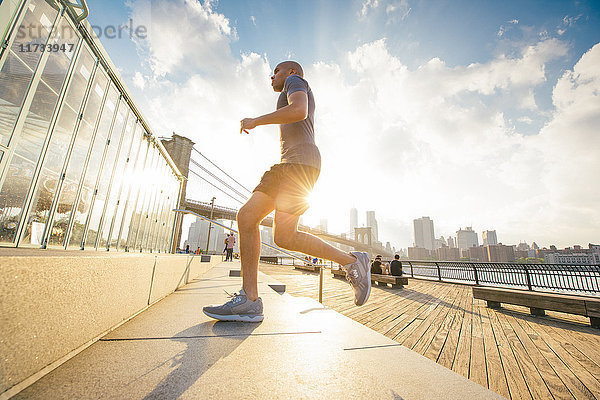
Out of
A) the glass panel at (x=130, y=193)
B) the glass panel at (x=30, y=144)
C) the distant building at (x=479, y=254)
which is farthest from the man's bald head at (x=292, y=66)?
the distant building at (x=479, y=254)

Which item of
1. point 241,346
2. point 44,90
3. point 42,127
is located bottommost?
point 241,346

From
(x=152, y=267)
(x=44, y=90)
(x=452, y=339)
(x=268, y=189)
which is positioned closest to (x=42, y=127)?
(x=44, y=90)

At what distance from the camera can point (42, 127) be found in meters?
2.72

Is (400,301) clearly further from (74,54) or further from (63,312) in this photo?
(74,54)

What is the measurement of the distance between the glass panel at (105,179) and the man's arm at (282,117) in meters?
4.12

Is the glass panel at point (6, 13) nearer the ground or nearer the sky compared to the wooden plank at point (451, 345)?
nearer the sky

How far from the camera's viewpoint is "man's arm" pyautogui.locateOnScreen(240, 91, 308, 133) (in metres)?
1.50

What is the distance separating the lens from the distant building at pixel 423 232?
9616 cm

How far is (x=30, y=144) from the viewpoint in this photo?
2.61 m

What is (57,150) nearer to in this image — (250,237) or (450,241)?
(250,237)

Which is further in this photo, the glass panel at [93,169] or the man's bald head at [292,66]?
the glass panel at [93,169]

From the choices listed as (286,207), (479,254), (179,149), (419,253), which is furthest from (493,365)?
(419,253)

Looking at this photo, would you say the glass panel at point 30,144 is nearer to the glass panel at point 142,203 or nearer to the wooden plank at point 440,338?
the glass panel at point 142,203

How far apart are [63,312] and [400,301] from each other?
16.1ft
